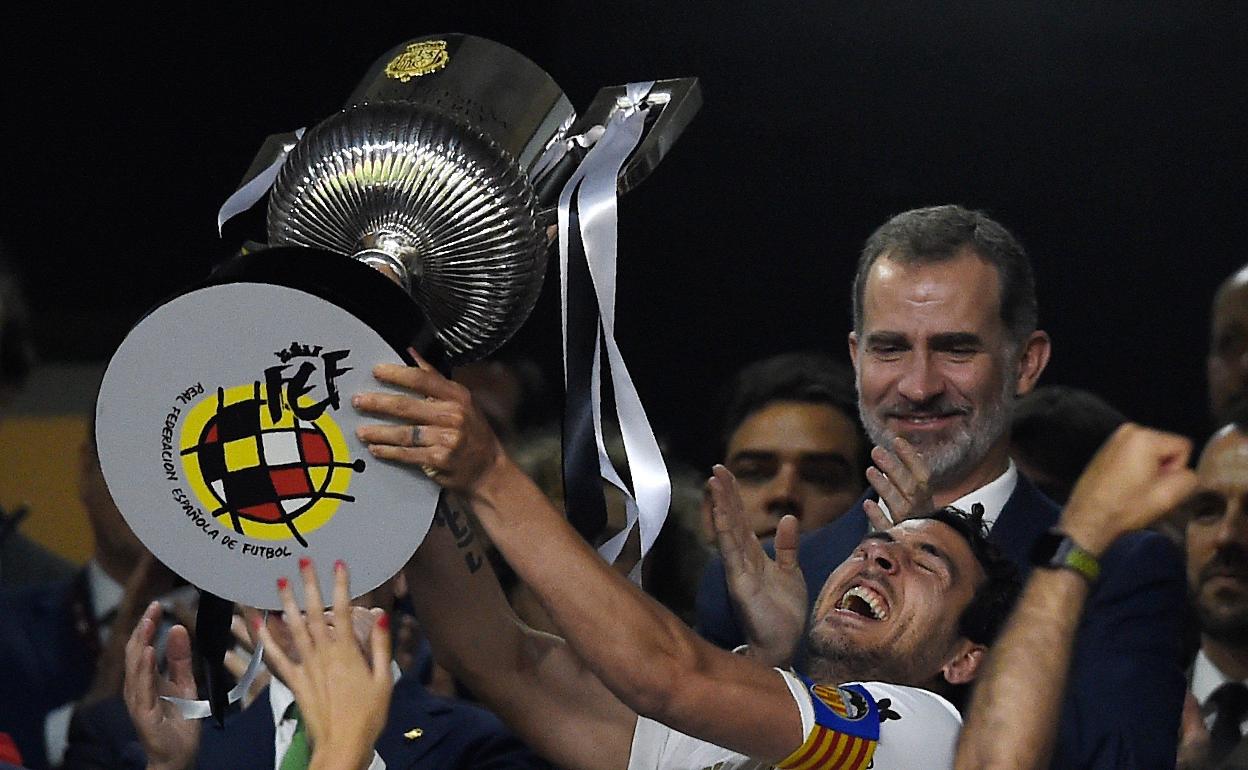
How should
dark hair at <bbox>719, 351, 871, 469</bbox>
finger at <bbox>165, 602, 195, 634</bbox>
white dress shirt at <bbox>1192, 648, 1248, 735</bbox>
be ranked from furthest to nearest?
dark hair at <bbox>719, 351, 871, 469</bbox> < finger at <bbox>165, 602, 195, 634</bbox> < white dress shirt at <bbox>1192, 648, 1248, 735</bbox>

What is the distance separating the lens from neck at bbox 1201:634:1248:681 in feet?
8.87

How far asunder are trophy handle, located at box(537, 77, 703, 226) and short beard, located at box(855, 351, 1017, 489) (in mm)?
569

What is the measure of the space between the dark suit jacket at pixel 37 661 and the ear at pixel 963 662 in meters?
1.41

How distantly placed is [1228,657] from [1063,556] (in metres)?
0.79

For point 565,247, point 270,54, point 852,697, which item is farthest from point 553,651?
point 270,54

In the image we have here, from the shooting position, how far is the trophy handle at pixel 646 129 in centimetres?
204

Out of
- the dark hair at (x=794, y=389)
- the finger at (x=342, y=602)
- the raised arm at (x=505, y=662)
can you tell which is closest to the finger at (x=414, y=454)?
the finger at (x=342, y=602)

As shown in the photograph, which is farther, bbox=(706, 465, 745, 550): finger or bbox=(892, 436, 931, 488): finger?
bbox=(892, 436, 931, 488): finger

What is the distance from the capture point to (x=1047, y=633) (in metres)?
2.06

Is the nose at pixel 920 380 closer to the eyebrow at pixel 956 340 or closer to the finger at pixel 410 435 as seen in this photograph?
the eyebrow at pixel 956 340

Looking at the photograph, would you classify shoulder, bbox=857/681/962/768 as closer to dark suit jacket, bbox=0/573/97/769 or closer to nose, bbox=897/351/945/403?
nose, bbox=897/351/945/403

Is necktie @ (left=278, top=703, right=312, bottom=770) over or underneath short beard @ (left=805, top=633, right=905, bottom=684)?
underneath

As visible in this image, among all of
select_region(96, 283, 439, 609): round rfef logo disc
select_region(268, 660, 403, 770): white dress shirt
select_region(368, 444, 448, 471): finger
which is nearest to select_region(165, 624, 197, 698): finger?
select_region(268, 660, 403, 770): white dress shirt

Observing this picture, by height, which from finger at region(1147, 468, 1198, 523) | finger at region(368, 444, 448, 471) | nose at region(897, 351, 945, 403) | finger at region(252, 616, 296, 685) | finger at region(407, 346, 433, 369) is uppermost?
finger at region(407, 346, 433, 369)
